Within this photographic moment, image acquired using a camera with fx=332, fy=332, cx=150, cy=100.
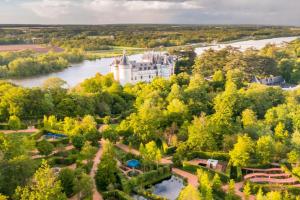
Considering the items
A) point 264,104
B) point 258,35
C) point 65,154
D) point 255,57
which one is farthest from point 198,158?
point 258,35

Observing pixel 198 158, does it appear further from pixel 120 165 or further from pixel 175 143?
pixel 120 165

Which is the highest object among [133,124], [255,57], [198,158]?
[255,57]

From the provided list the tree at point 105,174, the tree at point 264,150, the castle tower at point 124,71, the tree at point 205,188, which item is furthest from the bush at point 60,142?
the castle tower at point 124,71

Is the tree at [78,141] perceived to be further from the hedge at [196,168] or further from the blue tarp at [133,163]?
the hedge at [196,168]

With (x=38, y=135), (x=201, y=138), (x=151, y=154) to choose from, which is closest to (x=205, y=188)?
(x=151, y=154)

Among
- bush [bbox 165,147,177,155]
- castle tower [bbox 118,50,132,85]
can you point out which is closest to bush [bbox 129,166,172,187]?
bush [bbox 165,147,177,155]

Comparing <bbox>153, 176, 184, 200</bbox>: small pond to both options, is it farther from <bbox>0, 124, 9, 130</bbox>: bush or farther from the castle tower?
the castle tower

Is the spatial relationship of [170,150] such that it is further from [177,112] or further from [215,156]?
[177,112]
